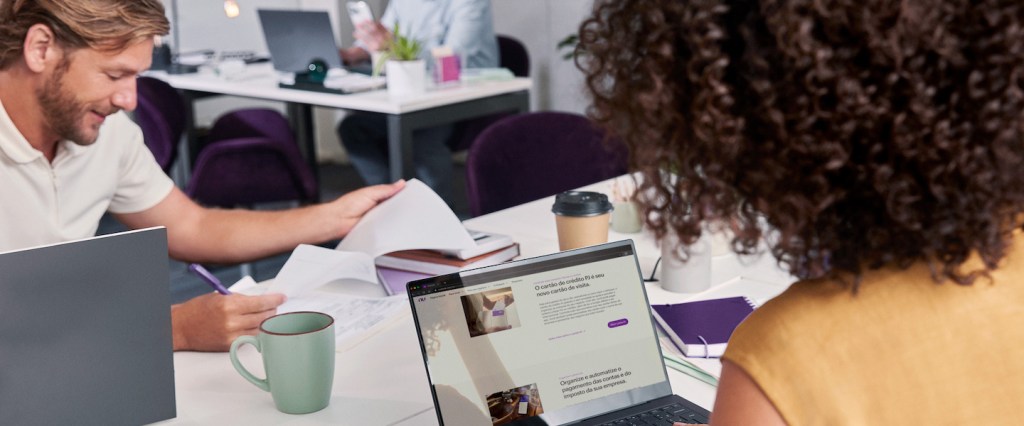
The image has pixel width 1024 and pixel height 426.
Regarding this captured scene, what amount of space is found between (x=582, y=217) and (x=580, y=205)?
20mm

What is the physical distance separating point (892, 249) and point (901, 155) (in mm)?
77

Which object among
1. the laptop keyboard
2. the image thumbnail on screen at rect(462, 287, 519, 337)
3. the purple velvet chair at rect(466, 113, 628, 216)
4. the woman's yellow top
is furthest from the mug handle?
the purple velvet chair at rect(466, 113, 628, 216)

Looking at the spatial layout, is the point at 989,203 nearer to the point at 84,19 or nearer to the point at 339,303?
the point at 339,303

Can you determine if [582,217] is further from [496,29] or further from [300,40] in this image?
[496,29]

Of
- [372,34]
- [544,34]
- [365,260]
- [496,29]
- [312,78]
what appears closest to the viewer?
[365,260]

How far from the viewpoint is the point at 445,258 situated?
64.8 inches

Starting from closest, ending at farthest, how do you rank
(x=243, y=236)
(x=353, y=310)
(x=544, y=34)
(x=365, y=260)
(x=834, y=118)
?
(x=834, y=118) < (x=353, y=310) < (x=365, y=260) < (x=243, y=236) < (x=544, y=34)

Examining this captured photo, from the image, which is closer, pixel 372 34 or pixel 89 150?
pixel 89 150

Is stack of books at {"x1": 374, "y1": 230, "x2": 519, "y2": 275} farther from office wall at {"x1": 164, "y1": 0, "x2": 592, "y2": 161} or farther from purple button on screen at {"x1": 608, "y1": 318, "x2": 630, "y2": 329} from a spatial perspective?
office wall at {"x1": 164, "y1": 0, "x2": 592, "y2": 161}

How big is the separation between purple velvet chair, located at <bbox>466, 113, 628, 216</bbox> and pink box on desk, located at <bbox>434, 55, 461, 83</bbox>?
4.37 ft

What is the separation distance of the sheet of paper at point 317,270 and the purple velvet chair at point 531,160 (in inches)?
27.5

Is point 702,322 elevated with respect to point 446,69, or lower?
lower

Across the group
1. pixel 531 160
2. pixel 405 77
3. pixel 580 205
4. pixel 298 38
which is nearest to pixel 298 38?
pixel 298 38

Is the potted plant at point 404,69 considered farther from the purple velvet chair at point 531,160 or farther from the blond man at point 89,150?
the blond man at point 89,150
